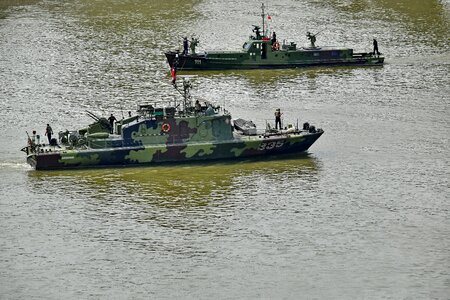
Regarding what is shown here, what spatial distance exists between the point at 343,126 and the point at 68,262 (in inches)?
903

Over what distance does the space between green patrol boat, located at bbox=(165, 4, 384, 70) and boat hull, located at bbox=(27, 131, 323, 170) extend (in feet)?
72.4

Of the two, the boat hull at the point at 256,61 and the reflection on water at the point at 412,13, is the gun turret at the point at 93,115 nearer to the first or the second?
the boat hull at the point at 256,61

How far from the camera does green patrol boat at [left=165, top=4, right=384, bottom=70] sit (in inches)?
3132

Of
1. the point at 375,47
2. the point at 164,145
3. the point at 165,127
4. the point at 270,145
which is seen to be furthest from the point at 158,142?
the point at 375,47

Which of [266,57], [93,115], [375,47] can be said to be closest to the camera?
[93,115]

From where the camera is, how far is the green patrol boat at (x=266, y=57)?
7956 cm

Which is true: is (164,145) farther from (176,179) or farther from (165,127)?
(176,179)

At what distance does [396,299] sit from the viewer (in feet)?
138

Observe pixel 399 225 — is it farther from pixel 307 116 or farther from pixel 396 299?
pixel 307 116

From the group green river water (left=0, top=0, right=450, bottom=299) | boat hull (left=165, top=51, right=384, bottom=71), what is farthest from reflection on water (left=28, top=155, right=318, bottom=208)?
boat hull (left=165, top=51, right=384, bottom=71)

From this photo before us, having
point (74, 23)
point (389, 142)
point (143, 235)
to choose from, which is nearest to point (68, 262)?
point (143, 235)

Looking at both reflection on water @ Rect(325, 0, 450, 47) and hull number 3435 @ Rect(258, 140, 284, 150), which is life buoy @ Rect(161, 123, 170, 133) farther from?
reflection on water @ Rect(325, 0, 450, 47)

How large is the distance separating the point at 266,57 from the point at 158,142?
80.2 feet

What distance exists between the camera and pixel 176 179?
182 ft
